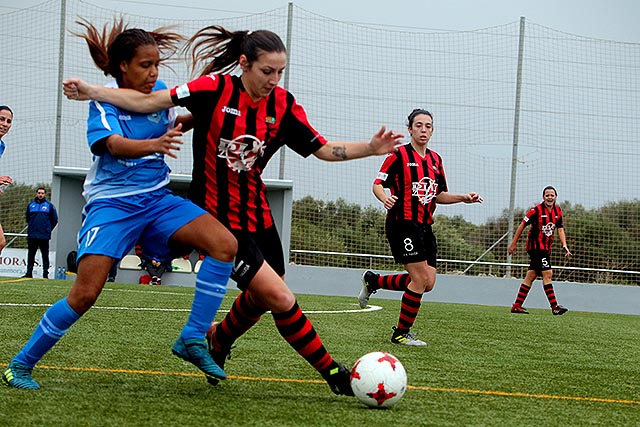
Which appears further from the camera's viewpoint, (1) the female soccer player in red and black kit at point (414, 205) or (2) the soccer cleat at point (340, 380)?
(1) the female soccer player in red and black kit at point (414, 205)

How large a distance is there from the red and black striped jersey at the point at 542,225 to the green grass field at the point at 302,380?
18.5 feet

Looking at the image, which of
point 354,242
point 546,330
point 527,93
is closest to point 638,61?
point 527,93

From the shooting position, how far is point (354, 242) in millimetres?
18266

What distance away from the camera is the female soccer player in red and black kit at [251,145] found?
404 cm

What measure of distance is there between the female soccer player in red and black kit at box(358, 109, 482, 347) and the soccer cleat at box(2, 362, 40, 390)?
3.51 meters

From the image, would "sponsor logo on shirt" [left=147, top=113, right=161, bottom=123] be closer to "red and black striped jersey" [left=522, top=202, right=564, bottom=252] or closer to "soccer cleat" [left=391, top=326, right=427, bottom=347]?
"soccer cleat" [left=391, top=326, right=427, bottom=347]

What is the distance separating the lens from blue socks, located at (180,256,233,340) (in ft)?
13.3

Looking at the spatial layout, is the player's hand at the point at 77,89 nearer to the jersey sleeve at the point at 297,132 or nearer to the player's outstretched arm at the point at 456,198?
the jersey sleeve at the point at 297,132

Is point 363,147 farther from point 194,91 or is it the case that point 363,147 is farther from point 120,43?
point 120,43

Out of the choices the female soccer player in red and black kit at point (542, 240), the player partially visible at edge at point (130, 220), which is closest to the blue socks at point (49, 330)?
the player partially visible at edge at point (130, 220)

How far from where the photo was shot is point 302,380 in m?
4.61

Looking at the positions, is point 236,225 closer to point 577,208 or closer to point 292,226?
point 292,226

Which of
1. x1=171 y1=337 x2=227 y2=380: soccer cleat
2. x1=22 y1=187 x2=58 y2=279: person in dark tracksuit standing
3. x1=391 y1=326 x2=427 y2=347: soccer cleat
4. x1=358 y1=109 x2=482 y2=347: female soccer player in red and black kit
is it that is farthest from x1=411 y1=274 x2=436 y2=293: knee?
x1=22 y1=187 x2=58 y2=279: person in dark tracksuit standing

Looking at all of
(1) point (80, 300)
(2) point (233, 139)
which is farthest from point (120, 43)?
(1) point (80, 300)
